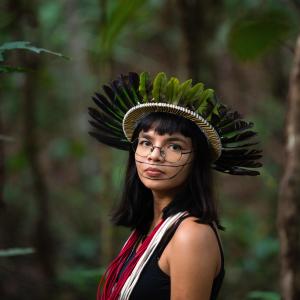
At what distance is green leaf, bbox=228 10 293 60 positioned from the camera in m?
4.48

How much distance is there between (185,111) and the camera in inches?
104

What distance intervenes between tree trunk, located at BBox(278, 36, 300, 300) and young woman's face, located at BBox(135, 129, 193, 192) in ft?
3.57

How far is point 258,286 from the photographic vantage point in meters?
5.79

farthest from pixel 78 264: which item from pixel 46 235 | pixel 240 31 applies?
pixel 240 31

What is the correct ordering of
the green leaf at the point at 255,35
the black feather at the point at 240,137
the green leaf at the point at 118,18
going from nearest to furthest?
the black feather at the point at 240,137, the green leaf at the point at 118,18, the green leaf at the point at 255,35

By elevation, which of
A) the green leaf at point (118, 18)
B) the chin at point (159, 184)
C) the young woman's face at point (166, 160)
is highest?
the green leaf at point (118, 18)

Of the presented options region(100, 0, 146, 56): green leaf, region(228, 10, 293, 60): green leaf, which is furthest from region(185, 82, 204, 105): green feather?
region(228, 10, 293, 60): green leaf

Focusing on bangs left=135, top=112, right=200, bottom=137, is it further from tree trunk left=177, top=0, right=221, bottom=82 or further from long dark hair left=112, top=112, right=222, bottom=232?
tree trunk left=177, top=0, right=221, bottom=82

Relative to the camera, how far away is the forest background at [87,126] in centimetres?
Result: 507

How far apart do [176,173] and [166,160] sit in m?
0.08

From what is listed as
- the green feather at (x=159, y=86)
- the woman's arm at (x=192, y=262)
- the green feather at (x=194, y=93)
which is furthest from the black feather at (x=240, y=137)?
the woman's arm at (x=192, y=262)

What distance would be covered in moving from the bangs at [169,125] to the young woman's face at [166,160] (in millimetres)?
18

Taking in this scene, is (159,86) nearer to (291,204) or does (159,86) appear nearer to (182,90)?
(182,90)

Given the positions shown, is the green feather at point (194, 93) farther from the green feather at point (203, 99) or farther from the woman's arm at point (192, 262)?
the woman's arm at point (192, 262)
